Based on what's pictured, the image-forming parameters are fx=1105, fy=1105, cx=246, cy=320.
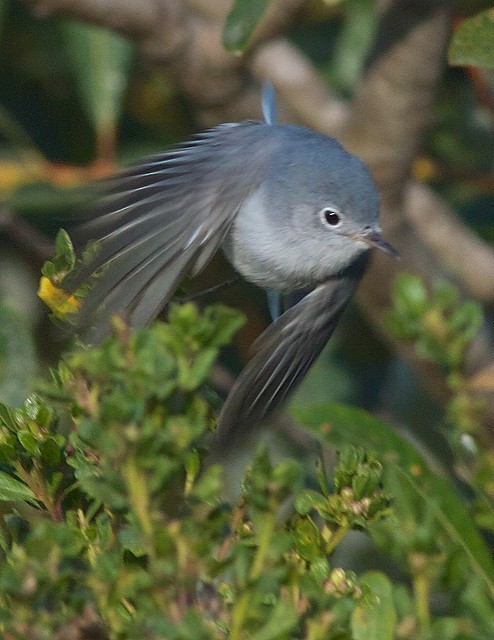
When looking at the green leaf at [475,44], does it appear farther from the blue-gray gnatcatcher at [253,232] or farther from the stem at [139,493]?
the stem at [139,493]

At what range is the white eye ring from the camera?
7.00 ft

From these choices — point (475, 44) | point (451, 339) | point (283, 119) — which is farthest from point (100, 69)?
point (451, 339)

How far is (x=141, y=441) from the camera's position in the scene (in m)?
0.77

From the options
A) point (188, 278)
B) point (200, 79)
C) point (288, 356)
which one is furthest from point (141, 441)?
point (200, 79)

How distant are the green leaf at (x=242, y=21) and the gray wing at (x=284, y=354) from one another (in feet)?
1.51

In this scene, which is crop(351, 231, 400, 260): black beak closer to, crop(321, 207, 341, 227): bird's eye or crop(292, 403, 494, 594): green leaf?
crop(321, 207, 341, 227): bird's eye

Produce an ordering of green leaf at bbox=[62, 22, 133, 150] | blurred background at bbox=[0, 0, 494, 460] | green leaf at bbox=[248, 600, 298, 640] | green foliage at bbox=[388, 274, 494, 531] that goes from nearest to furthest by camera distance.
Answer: green leaf at bbox=[248, 600, 298, 640]
green foliage at bbox=[388, 274, 494, 531]
blurred background at bbox=[0, 0, 494, 460]
green leaf at bbox=[62, 22, 133, 150]

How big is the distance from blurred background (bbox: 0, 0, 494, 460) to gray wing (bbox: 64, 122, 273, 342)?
235 millimetres

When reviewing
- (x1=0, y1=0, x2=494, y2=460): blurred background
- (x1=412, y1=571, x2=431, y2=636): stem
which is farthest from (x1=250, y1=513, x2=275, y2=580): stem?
(x1=0, y1=0, x2=494, y2=460): blurred background

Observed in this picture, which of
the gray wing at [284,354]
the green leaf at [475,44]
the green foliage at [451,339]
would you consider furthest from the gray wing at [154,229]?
the green leaf at [475,44]

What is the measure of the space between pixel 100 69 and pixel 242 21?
1014 millimetres

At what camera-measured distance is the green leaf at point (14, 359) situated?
6.13 ft

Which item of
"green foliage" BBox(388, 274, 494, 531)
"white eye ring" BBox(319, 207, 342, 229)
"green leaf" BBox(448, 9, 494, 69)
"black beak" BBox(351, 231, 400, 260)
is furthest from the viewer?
"white eye ring" BBox(319, 207, 342, 229)

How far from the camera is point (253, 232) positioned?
2.02m
